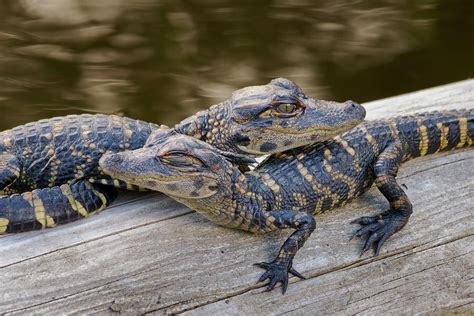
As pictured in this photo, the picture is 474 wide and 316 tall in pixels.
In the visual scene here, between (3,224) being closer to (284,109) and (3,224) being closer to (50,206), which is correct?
(50,206)

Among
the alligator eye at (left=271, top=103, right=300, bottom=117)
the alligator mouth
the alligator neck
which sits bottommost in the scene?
the alligator neck

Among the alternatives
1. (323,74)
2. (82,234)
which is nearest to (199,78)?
(323,74)

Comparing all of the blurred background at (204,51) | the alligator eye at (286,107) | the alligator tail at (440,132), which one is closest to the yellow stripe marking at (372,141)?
the alligator tail at (440,132)

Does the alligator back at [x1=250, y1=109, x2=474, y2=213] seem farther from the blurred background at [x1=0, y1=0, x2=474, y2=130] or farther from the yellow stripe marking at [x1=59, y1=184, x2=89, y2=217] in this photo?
the blurred background at [x1=0, y1=0, x2=474, y2=130]

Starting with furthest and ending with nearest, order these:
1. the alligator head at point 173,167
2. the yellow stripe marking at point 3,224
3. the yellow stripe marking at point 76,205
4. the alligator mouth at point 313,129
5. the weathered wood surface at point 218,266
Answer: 1. the alligator mouth at point 313,129
2. the yellow stripe marking at point 76,205
3. the yellow stripe marking at point 3,224
4. the alligator head at point 173,167
5. the weathered wood surface at point 218,266

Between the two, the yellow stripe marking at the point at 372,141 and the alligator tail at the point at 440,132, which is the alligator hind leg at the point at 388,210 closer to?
the yellow stripe marking at the point at 372,141

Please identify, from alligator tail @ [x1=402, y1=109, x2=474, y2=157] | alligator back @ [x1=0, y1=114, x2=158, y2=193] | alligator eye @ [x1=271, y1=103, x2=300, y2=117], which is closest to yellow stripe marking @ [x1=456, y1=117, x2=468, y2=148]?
alligator tail @ [x1=402, y1=109, x2=474, y2=157]

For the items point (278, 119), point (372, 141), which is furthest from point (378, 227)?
point (278, 119)
